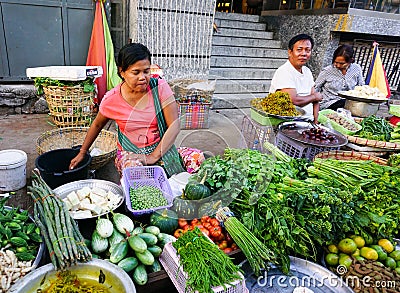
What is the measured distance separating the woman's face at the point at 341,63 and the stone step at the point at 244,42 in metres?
3.26

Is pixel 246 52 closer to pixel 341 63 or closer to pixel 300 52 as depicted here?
pixel 341 63

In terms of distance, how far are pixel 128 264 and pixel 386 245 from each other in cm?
177

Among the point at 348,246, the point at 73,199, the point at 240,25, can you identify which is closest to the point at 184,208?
the point at 73,199

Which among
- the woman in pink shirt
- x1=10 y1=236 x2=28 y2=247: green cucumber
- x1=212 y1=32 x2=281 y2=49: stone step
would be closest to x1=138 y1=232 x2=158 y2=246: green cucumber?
x1=10 y1=236 x2=28 y2=247: green cucumber

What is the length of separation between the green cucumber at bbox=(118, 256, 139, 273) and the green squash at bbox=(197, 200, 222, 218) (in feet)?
1.69

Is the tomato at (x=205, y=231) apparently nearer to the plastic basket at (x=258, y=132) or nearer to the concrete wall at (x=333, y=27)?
the plastic basket at (x=258, y=132)

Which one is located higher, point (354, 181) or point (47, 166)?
point (354, 181)

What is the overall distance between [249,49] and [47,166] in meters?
6.04

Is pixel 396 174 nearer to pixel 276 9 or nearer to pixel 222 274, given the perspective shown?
pixel 222 274

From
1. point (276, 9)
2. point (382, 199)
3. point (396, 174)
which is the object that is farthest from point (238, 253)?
point (276, 9)

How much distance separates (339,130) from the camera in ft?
11.4

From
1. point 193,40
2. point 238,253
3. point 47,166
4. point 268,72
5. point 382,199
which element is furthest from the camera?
point 268,72

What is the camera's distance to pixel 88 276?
1.41 m

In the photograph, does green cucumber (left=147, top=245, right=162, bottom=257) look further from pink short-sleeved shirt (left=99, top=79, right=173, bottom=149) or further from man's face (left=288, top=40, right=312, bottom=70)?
man's face (left=288, top=40, right=312, bottom=70)
